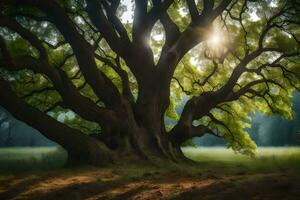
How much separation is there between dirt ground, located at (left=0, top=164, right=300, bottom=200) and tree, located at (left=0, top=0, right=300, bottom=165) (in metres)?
3.13

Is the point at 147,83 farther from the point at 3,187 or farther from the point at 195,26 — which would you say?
the point at 3,187

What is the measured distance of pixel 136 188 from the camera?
277 inches

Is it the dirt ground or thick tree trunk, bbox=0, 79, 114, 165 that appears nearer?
the dirt ground

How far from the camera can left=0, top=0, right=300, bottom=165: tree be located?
1167 cm

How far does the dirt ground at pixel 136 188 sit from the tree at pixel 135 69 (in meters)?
3.13

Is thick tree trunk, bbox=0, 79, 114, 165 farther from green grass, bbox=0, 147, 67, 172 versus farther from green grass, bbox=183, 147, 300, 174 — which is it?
green grass, bbox=183, 147, 300, 174

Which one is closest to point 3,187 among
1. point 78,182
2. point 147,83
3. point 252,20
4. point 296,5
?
point 78,182

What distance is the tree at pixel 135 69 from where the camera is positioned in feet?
38.3

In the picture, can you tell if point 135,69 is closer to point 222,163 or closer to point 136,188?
point 222,163

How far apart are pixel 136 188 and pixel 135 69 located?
28.0ft

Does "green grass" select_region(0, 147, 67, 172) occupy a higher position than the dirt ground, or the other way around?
"green grass" select_region(0, 147, 67, 172)

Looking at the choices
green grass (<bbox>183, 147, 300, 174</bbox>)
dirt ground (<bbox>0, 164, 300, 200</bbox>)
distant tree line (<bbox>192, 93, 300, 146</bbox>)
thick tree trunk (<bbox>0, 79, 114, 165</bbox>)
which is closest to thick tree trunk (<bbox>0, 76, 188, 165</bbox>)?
thick tree trunk (<bbox>0, 79, 114, 165</bbox>)

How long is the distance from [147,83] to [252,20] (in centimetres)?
778

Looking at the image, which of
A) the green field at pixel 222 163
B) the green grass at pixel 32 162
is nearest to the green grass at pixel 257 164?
the green field at pixel 222 163
